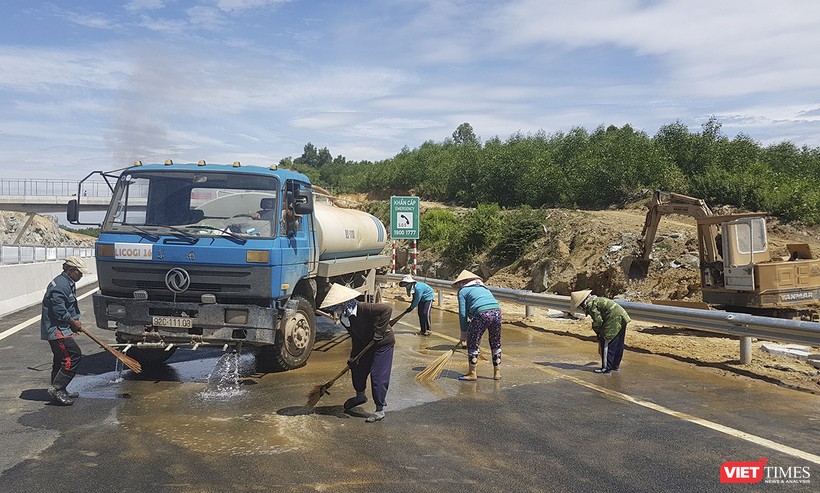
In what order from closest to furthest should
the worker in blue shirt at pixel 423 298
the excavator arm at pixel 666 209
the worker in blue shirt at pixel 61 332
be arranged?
1. the worker in blue shirt at pixel 61 332
2. the worker in blue shirt at pixel 423 298
3. the excavator arm at pixel 666 209

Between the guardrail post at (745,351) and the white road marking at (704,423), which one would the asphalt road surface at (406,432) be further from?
the guardrail post at (745,351)

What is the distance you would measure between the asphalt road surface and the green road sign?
39.5ft

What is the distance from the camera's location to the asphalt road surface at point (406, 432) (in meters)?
5.02

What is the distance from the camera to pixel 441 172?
5009cm

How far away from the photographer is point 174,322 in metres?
8.21

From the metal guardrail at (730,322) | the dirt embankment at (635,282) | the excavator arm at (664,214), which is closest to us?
the metal guardrail at (730,322)

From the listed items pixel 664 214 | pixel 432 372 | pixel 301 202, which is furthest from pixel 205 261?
pixel 664 214

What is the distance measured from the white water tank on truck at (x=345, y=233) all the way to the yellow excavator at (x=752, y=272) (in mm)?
7103

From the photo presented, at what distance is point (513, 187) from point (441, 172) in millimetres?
10453

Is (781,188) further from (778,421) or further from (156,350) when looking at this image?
(156,350)

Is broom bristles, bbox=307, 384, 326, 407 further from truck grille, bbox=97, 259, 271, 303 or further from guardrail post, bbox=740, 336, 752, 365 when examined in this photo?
guardrail post, bbox=740, 336, 752, 365

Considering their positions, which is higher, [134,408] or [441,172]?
[441,172]

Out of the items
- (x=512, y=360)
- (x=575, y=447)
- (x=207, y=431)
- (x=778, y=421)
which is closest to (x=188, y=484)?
(x=207, y=431)

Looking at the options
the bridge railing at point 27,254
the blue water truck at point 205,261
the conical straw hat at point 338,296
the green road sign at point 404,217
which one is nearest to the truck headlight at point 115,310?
the blue water truck at point 205,261
